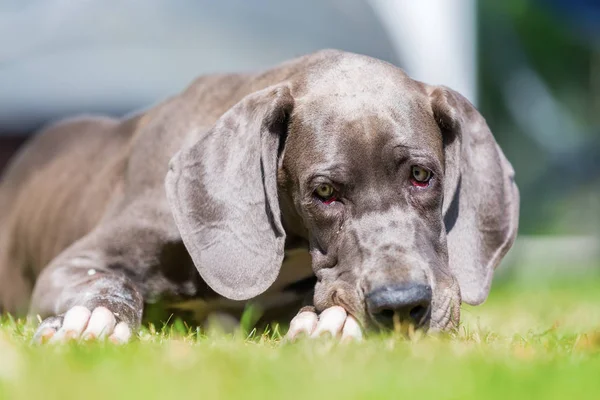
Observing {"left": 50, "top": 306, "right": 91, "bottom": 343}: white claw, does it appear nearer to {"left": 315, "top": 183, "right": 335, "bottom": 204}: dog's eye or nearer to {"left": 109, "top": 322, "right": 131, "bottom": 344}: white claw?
{"left": 109, "top": 322, "right": 131, "bottom": 344}: white claw

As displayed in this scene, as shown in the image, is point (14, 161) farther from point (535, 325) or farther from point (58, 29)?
point (58, 29)

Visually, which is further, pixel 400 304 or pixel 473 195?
pixel 473 195

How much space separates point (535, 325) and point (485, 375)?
7.51 ft

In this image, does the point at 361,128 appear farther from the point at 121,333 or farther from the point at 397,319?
the point at 121,333

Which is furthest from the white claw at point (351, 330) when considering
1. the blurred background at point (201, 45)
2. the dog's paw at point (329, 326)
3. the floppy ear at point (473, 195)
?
the blurred background at point (201, 45)

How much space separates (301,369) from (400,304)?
29.4 inches

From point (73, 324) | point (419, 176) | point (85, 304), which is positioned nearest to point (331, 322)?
point (419, 176)

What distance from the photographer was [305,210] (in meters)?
3.78

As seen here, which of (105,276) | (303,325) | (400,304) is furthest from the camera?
(105,276)

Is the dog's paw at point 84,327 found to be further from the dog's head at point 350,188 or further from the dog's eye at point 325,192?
the dog's eye at point 325,192

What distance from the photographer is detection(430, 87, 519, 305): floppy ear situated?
3.89m

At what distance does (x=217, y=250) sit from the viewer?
12.7ft

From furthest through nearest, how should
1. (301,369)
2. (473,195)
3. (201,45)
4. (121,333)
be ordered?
(201,45) → (473,195) → (121,333) → (301,369)

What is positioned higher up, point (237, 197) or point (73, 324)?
point (237, 197)
